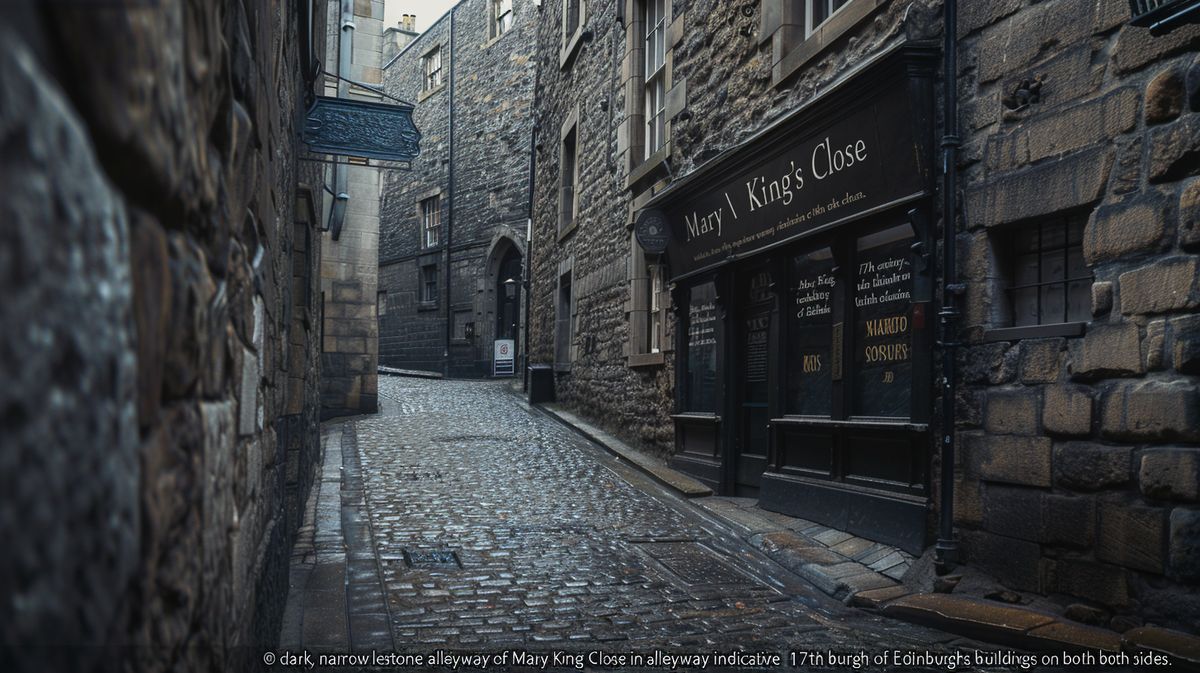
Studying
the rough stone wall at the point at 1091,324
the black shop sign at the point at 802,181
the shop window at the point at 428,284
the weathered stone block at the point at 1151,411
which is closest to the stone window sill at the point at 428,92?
the shop window at the point at 428,284

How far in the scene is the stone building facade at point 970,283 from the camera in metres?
4.26

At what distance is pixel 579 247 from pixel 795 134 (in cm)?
737

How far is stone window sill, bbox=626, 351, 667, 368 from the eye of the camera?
1029 centimetres

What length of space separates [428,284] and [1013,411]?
75.5ft

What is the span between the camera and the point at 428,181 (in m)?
27.1

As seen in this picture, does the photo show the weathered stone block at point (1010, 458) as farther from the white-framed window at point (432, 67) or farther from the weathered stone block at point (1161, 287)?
the white-framed window at point (432, 67)

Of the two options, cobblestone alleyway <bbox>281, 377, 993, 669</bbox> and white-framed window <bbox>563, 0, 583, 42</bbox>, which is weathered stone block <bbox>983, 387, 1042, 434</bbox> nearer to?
cobblestone alleyway <bbox>281, 377, 993, 669</bbox>

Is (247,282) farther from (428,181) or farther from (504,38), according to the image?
(428,181)

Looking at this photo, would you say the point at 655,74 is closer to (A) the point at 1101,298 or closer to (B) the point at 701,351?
(B) the point at 701,351

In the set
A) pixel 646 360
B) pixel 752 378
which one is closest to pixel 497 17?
pixel 646 360

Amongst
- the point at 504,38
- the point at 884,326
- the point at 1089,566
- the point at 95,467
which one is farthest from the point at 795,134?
the point at 504,38

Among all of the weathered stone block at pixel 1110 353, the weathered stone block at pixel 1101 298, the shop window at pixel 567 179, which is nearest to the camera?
the weathered stone block at pixel 1110 353

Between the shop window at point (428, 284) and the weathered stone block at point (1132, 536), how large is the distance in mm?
23298

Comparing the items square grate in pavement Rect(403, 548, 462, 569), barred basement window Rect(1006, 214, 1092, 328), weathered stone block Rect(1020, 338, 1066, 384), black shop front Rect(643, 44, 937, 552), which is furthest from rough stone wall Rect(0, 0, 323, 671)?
black shop front Rect(643, 44, 937, 552)
